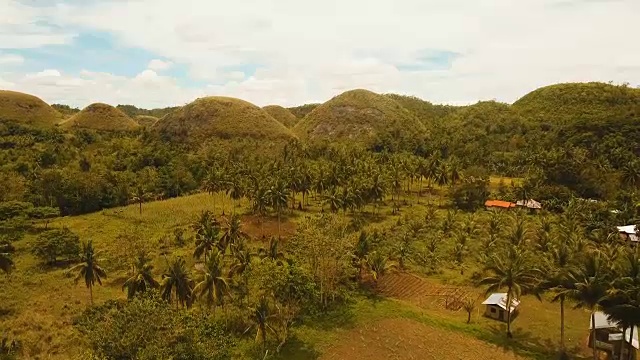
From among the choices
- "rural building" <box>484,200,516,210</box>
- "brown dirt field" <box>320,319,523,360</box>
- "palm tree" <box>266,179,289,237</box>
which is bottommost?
"brown dirt field" <box>320,319,523,360</box>

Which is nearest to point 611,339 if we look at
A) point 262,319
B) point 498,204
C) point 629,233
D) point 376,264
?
point 376,264

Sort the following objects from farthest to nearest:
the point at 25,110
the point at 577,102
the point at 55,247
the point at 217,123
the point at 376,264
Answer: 1. the point at 25,110
2. the point at 577,102
3. the point at 217,123
4. the point at 55,247
5. the point at 376,264

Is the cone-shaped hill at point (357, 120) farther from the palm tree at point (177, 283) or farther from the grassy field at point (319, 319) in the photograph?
the palm tree at point (177, 283)

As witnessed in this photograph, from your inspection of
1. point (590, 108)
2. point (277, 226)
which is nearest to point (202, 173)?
point (277, 226)

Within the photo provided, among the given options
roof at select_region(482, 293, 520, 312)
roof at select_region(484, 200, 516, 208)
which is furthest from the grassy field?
roof at select_region(484, 200, 516, 208)

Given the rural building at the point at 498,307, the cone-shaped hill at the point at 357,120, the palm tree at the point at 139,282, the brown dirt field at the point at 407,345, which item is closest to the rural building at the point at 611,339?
the rural building at the point at 498,307

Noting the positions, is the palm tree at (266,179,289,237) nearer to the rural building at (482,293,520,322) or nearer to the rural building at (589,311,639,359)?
the rural building at (482,293,520,322)

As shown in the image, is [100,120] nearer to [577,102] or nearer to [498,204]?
[498,204]
